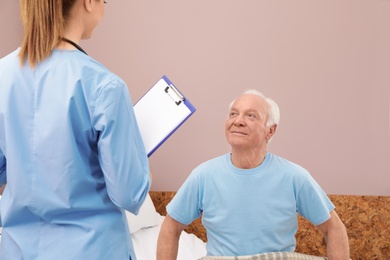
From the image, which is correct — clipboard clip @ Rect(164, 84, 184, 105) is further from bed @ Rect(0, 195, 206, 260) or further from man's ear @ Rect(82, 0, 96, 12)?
bed @ Rect(0, 195, 206, 260)

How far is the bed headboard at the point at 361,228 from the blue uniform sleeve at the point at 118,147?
243 centimetres

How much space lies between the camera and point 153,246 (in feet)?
10.0

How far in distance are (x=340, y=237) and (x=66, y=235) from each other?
108cm

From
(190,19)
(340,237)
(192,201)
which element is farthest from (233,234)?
(190,19)

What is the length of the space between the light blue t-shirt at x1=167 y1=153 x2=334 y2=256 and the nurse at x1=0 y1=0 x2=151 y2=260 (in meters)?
0.73

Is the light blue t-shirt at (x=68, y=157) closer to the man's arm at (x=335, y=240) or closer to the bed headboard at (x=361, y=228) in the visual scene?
the man's arm at (x=335, y=240)

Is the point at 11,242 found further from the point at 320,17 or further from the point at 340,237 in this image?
the point at 320,17

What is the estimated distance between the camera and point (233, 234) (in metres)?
2.01

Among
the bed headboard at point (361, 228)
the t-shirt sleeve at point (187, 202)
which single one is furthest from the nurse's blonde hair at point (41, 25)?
the bed headboard at point (361, 228)

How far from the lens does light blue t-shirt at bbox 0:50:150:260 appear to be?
1271 millimetres

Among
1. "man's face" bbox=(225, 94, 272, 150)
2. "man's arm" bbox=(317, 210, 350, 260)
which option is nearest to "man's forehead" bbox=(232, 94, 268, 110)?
"man's face" bbox=(225, 94, 272, 150)

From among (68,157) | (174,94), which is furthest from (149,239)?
(68,157)

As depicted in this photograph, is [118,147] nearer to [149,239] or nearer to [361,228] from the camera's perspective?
[149,239]

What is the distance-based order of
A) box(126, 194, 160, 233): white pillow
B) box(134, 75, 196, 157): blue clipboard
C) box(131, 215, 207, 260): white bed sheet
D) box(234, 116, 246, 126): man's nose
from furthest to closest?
box(126, 194, 160, 233): white pillow
box(131, 215, 207, 260): white bed sheet
box(234, 116, 246, 126): man's nose
box(134, 75, 196, 157): blue clipboard
